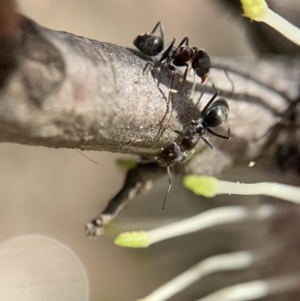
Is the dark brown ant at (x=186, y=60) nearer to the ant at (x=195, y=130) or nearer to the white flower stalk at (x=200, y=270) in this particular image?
the ant at (x=195, y=130)

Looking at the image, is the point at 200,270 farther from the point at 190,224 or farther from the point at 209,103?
the point at 209,103

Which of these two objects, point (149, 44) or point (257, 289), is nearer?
point (149, 44)

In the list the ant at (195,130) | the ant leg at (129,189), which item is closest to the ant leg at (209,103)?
the ant at (195,130)

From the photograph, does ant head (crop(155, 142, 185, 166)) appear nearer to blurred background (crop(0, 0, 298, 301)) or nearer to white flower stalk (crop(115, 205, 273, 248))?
white flower stalk (crop(115, 205, 273, 248))

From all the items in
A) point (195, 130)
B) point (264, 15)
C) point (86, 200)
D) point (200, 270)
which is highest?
point (264, 15)

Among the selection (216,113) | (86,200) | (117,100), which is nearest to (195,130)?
(216,113)
